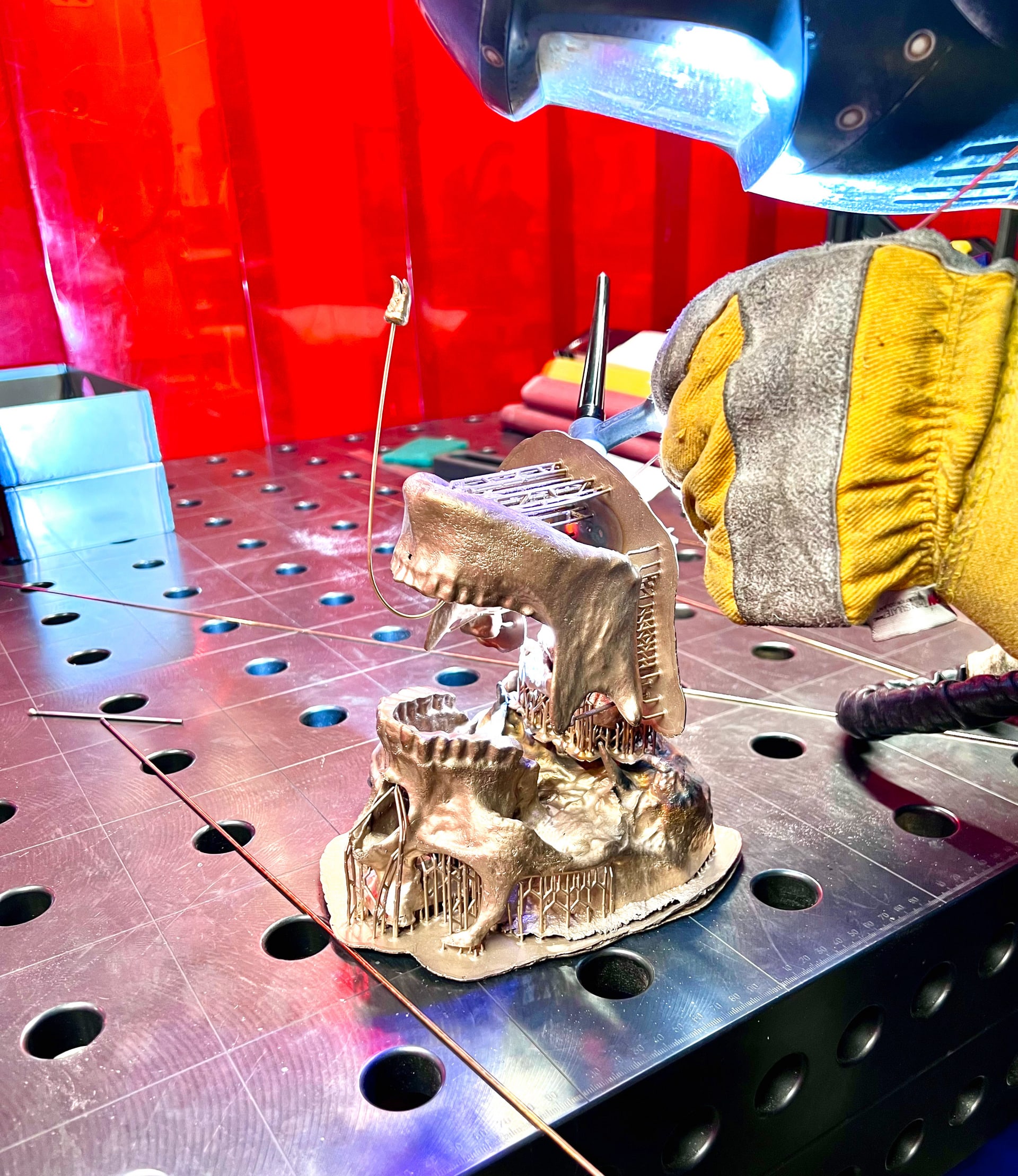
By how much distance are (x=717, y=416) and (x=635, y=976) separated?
78cm

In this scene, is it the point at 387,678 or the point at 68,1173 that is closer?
the point at 68,1173

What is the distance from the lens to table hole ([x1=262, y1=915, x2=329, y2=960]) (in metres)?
1.39

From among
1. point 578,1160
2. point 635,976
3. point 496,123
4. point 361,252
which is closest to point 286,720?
point 635,976

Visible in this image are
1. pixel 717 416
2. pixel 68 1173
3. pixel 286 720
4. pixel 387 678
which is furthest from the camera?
pixel 387 678

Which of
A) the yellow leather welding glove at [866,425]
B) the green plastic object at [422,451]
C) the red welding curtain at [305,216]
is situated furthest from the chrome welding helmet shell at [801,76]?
the red welding curtain at [305,216]

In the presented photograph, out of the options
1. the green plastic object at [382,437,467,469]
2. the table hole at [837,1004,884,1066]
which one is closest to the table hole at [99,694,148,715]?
the table hole at [837,1004,884,1066]

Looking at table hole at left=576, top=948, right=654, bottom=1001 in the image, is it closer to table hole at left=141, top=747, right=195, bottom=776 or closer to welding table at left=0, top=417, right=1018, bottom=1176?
welding table at left=0, top=417, right=1018, bottom=1176

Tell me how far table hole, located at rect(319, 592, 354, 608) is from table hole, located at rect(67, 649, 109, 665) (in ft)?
1.80

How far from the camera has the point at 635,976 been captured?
1313 millimetres

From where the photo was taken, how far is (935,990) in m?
1.42

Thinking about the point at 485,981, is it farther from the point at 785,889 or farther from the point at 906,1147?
the point at 906,1147

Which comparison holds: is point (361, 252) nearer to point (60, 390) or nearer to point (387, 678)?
point (60, 390)

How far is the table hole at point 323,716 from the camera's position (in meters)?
2.00

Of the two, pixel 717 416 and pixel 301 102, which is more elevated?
pixel 301 102
